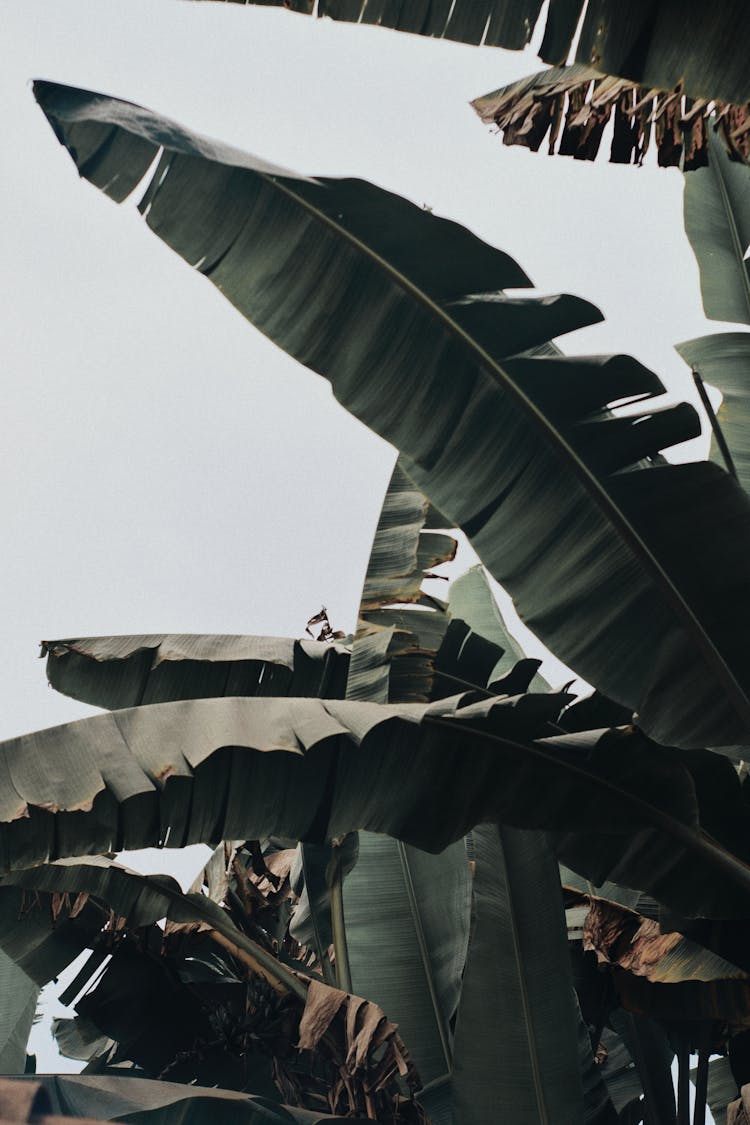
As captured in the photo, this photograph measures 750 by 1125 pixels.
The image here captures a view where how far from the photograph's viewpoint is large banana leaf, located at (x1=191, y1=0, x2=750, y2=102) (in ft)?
8.21

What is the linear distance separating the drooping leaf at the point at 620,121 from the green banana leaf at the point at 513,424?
13.2 inches

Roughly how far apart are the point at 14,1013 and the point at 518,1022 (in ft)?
13.8

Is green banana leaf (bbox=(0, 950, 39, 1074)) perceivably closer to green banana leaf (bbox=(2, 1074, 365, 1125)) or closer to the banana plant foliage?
green banana leaf (bbox=(2, 1074, 365, 1125))

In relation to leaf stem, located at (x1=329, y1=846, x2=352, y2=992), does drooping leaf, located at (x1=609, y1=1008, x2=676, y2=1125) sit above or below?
below

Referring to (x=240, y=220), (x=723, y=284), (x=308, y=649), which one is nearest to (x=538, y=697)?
(x=308, y=649)

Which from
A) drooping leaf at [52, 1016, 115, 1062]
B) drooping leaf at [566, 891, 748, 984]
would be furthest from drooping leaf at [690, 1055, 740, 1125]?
drooping leaf at [52, 1016, 115, 1062]

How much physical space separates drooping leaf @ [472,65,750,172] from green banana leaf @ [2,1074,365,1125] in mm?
3294

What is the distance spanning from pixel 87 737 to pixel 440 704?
95 cm

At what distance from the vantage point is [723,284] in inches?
189

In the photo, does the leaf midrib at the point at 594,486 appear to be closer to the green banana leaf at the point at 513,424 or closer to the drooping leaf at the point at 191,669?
the green banana leaf at the point at 513,424

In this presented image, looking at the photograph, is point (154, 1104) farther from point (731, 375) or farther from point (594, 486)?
point (731, 375)

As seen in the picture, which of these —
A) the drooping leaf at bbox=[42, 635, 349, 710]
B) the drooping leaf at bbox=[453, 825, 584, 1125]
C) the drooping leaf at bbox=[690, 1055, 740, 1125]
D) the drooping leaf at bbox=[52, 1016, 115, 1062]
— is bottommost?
the drooping leaf at bbox=[690, 1055, 740, 1125]

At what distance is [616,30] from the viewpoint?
2.56 metres

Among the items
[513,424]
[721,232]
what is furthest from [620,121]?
[721,232]
